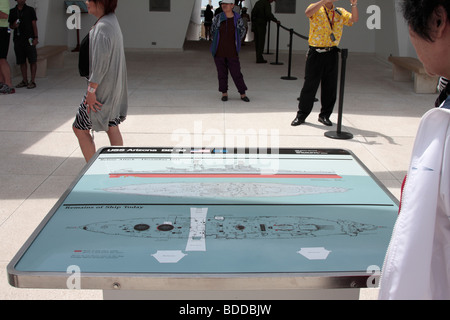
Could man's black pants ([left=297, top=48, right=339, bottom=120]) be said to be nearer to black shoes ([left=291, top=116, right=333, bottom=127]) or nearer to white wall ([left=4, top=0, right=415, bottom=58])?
black shoes ([left=291, top=116, right=333, bottom=127])

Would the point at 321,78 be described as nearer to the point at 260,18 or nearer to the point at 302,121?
the point at 302,121

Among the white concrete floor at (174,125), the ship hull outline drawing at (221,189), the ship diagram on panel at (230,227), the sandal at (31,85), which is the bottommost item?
the white concrete floor at (174,125)

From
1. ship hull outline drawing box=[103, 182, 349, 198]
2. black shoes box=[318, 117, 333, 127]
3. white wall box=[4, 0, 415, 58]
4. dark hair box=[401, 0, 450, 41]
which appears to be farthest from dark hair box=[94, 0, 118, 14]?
white wall box=[4, 0, 415, 58]

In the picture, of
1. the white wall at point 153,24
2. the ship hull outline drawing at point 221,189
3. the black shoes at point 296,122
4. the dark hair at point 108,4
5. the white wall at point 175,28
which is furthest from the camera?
the white wall at point 153,24

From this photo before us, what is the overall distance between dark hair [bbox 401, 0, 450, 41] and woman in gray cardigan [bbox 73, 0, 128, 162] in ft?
9.41

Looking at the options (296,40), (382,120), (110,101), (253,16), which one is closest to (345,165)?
(110,101)

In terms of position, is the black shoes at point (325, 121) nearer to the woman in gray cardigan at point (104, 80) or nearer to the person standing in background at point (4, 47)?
the woman in gray cardigan at point (104, 80)

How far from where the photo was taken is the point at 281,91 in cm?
930

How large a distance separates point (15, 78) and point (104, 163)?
8.26 m

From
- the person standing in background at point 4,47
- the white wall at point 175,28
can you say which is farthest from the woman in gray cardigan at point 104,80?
the white wall at point 175,28

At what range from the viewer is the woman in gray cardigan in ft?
12.2

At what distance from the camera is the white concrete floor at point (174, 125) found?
4.41m

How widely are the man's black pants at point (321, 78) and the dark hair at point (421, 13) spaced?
17.9 feet

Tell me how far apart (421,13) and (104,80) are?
10.1ft
